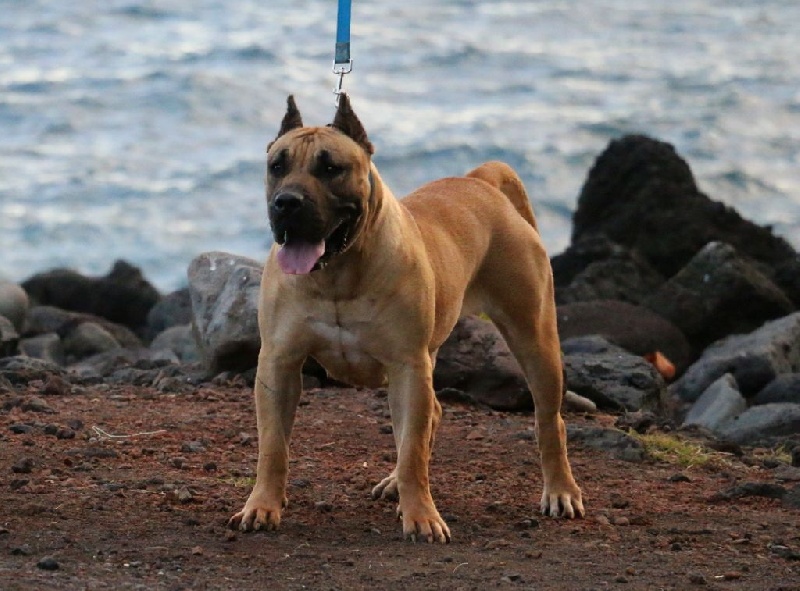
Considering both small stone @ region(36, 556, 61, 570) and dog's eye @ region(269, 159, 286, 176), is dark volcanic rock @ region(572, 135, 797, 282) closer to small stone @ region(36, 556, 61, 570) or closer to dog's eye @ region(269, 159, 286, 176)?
dog's eye @ region(269, 159, 286, 176)

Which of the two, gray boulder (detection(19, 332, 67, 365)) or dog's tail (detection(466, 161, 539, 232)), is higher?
dog's tail (detection(466, 161, 539, 232))

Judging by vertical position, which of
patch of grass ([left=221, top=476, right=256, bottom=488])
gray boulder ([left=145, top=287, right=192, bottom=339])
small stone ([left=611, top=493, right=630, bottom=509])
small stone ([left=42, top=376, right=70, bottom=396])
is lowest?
gray boulder ([left=145, top=287, right=192, bottom=339])

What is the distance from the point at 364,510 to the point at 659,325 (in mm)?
8053

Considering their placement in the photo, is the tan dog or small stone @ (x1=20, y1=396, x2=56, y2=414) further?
small stone @ (x1=20, y1=396, x2=56, y2=414)

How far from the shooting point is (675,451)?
31.1ft

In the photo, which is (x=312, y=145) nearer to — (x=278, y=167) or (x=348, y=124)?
(x=278, y=167)

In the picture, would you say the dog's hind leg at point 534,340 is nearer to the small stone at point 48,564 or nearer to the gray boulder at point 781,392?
the small stone at point 48,564

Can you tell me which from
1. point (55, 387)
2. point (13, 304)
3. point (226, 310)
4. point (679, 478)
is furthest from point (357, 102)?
point (679, 478)

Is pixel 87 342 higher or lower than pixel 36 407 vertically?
lower

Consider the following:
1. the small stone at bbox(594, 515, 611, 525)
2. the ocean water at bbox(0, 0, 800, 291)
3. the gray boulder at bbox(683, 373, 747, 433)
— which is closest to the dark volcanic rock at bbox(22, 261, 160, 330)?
the ocean water at bbox(0, 0, 800, 291)

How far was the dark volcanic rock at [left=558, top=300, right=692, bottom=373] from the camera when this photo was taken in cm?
1469

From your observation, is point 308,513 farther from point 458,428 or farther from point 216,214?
point 216,214

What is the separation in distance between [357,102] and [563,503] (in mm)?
21495

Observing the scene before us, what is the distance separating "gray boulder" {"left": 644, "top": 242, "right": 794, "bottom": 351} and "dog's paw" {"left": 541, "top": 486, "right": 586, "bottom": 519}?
809 centimetres
